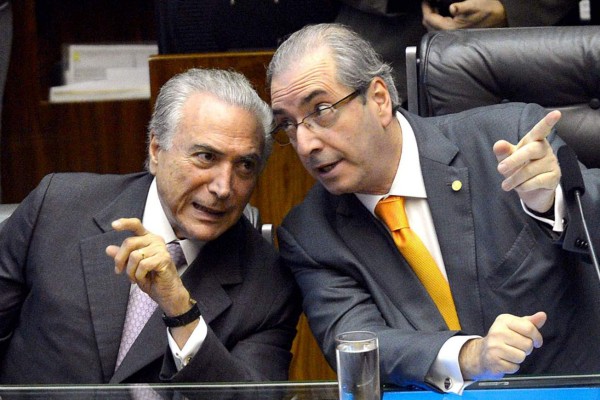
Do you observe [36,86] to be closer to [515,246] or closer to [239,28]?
[239,28]

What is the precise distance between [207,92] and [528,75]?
65 cm

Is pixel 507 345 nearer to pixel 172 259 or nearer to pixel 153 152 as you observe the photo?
pixel 172 259

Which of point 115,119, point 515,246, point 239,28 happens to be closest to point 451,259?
point 515,246

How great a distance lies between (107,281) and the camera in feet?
6.88

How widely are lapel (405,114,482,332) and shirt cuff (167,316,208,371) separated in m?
0.45

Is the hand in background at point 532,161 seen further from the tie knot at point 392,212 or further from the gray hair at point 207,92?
the gray hair at point 207,92

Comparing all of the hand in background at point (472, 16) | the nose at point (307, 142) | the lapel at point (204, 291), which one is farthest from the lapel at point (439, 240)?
the hand in background at point (472, 16)

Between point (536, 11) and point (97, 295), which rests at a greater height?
point (536, 11)

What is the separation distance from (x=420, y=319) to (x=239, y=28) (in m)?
1.31

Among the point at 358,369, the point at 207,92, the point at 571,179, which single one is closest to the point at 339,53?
the point at 207,92

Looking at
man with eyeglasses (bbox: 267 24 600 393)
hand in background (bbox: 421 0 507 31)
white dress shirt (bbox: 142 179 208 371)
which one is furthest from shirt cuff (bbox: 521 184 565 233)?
hand in background (bbox: 421 0 507 31)

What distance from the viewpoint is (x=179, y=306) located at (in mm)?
1878

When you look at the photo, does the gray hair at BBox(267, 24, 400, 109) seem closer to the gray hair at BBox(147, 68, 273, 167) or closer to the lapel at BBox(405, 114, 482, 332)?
the gray hair at BBox(147, 68, 273, 167)

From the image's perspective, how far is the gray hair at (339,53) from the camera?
204 cm
